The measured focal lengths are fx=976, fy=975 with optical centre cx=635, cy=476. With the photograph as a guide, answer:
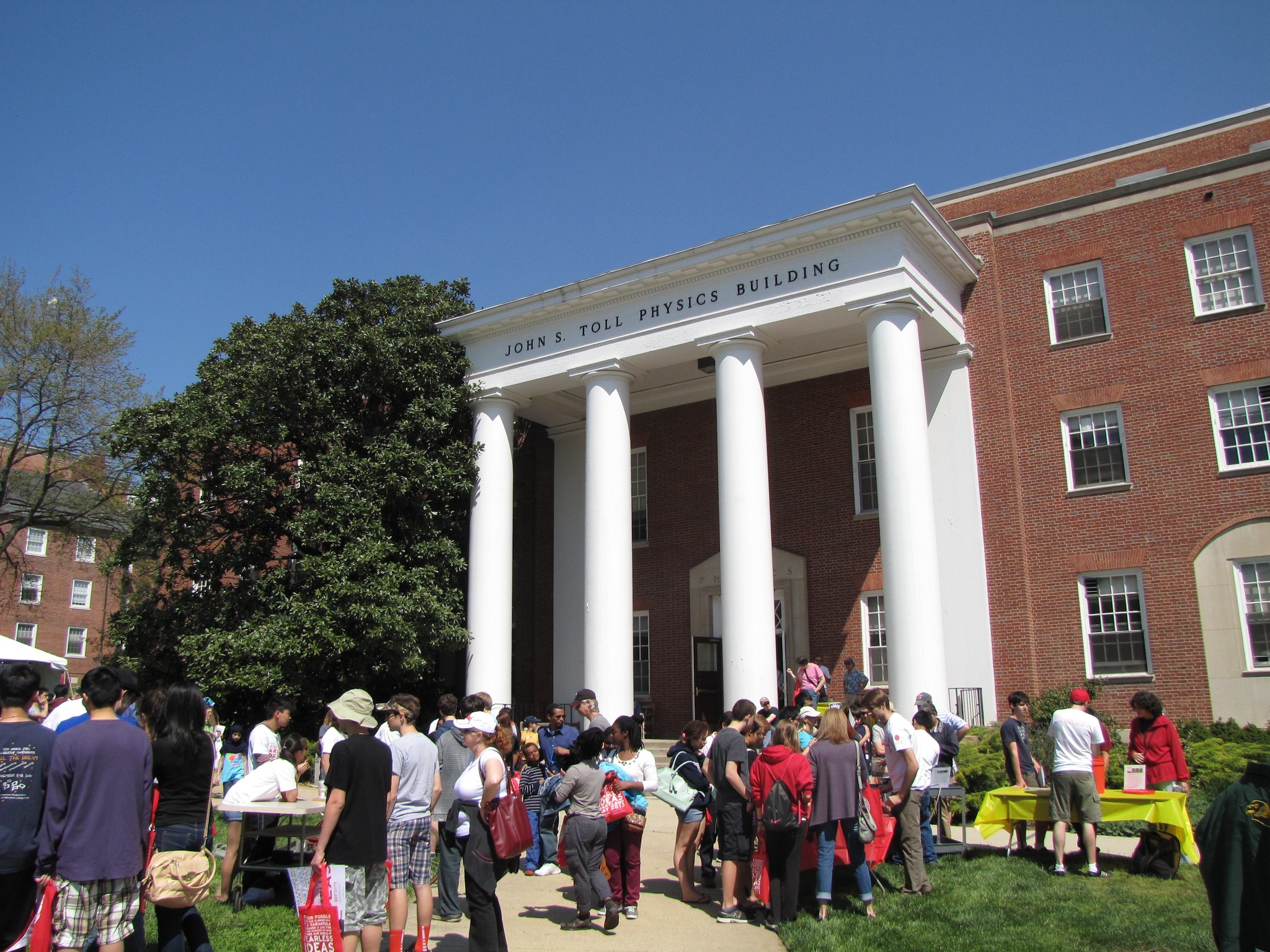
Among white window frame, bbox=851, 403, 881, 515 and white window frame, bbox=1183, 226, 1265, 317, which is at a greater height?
white window frame, bbox=1183, 226, 1265, 317

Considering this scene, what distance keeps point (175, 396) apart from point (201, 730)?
17452 millimetres

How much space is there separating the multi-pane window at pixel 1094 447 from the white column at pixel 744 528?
21.8ft

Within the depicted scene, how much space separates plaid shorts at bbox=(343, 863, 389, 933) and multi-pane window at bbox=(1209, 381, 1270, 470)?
59.6 feet

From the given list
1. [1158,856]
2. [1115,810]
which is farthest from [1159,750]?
[1158,856]

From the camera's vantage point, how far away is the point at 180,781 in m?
6.74

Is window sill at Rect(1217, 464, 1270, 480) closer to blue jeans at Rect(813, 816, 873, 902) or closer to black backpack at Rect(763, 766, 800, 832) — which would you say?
blue jeans at Rect(813, 816, 873, 902)

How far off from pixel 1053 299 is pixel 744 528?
880 cm

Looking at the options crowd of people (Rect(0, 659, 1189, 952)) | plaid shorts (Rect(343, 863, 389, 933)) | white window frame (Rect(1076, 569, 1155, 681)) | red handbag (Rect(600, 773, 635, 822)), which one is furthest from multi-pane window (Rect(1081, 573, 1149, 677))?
plaid shorts (Rect(343, 863, 389, 933))

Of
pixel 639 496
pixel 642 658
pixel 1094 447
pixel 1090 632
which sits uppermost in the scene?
pixel 639 496

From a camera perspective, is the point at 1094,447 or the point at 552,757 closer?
the point at 552,757

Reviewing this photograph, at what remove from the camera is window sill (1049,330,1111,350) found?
20.6 m

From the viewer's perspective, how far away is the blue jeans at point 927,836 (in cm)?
1085

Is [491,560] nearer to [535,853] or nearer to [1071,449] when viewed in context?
[535,853]

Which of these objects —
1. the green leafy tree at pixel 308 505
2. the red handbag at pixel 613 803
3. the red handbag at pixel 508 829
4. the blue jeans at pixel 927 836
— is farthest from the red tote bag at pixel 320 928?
the green leafy tree at pixel 308 505
